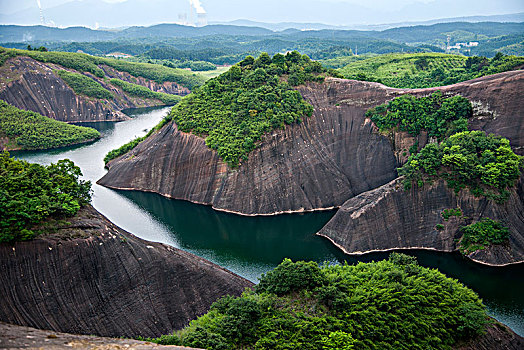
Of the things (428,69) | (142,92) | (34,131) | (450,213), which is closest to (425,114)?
(450,213)

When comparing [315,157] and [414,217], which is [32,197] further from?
[414,217]

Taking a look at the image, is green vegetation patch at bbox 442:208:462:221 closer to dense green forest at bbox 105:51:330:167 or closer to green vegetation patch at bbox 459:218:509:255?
green vegetation patch at bbox 459:218:509:255

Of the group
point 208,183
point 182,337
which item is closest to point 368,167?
point 208,183

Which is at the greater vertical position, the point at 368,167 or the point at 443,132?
the point at 443,132

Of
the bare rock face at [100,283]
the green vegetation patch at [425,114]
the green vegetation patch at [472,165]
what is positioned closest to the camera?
the bare rock face at [100,283]

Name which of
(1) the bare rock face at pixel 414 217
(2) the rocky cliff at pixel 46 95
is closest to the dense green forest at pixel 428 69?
(1) the bare rock face at pixel 414 217

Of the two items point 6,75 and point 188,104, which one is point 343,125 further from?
point 6,75

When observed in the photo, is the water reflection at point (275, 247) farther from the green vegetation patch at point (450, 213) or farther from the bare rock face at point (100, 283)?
the bare rock face at point (100, 283)
